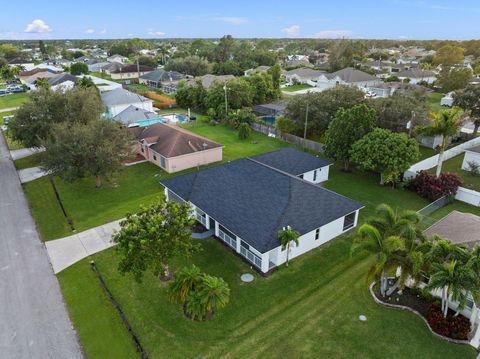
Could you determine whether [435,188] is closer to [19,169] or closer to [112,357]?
[112,357]

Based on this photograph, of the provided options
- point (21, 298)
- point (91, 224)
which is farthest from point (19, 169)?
point (21, 298)

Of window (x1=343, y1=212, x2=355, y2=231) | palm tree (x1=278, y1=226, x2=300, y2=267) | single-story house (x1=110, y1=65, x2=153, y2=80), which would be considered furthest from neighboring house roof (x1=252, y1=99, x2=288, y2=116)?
single-story house (x1=110, y1=65, x2=153, y2=80)

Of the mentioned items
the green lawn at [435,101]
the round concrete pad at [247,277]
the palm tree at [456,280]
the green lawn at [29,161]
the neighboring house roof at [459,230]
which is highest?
the green lawn at [435,101]

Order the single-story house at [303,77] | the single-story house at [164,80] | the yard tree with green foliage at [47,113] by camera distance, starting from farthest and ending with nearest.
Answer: the single-story house at [303,77] → the single-story house at [164,80] → the yard tree with green foliage at [47,113]

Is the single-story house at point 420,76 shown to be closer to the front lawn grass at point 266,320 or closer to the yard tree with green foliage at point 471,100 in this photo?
the yard tree with green foliage at point 471,100

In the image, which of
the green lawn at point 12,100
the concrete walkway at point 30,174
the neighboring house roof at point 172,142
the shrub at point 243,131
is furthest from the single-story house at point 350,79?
the green lawn at point 12,100
